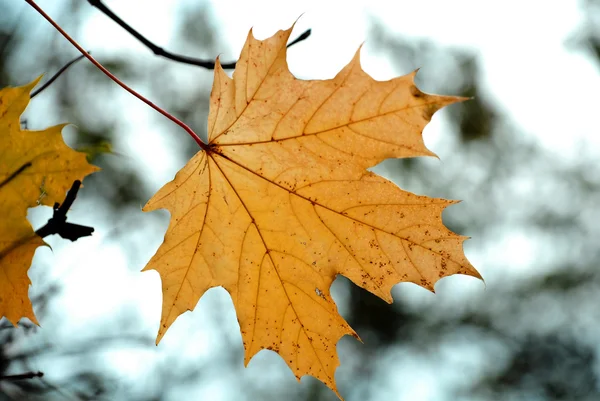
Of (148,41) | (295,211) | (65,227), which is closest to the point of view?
(65,227)

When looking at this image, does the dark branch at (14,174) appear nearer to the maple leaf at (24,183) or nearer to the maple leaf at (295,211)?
the maple leaf at (24,183)

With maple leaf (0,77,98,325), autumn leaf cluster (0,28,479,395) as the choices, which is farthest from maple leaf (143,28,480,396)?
maple leaf (0,77,98,325)

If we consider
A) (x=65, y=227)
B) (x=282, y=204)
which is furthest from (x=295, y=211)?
(x=65, y=227)

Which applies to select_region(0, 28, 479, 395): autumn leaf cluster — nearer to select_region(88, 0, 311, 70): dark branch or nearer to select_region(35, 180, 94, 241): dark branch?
select_region(35, 180, 94, 241): dark branch

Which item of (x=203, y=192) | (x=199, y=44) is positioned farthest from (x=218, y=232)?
(x=199, y=44)

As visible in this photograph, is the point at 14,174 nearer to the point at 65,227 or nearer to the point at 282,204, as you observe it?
the point at 65,227

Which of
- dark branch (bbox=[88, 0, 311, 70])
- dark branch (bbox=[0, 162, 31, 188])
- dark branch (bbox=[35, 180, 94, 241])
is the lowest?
dark branch (bbox=[35, 180, 94, 241])

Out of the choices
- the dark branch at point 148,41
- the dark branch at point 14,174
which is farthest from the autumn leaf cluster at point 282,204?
the dark branch at point 148,41
